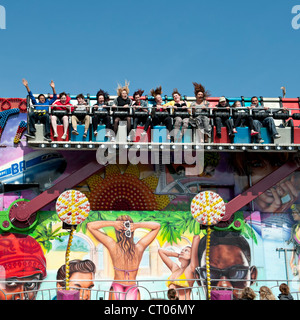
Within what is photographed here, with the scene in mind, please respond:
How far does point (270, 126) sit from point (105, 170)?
5012 mm

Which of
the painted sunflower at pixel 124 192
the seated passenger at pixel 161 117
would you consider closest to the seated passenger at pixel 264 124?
the seated passenger at pixel 161 117

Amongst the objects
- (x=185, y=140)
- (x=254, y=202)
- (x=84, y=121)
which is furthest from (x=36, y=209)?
(x=254, y=202)

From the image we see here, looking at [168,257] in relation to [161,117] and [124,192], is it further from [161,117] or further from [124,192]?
[161,117]

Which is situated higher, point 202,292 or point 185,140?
point 185,140

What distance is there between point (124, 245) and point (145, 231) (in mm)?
733

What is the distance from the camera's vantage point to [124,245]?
11.8 meters

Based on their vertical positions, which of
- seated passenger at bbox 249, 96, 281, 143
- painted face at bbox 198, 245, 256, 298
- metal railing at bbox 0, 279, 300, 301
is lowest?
metal railing at bbox 0, 279, 300, 301

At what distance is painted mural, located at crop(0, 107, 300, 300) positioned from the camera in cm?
1162

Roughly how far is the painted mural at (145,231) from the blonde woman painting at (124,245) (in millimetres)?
28

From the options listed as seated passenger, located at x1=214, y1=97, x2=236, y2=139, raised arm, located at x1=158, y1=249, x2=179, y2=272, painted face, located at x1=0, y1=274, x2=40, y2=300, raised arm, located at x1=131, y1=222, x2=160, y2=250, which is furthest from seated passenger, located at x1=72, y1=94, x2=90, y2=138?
painted face, located at x1=0, y1=274, x2=40, y2=300

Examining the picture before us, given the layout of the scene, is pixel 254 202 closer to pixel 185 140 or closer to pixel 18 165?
pixel 185 140

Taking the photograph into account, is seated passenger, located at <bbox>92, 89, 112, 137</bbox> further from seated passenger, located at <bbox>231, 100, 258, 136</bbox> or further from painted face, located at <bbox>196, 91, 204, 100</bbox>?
seated passenger, located at <bbox>231, 100, 258, 136</bbox>
